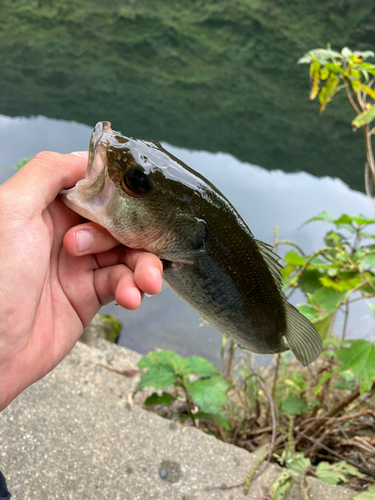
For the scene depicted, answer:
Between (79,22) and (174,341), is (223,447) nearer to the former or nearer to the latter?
(174,341)

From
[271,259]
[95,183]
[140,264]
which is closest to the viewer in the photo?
[95,183]

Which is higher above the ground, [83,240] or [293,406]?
[83,240]

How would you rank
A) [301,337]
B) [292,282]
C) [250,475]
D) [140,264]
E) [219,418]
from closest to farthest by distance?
[140,264]
[301,337]
[250,475]
[292,282]
[219,418]

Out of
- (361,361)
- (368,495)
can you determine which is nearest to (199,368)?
(361,361)

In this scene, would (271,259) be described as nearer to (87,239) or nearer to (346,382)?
(87,239)

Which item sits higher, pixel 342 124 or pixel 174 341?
pixel 342 124

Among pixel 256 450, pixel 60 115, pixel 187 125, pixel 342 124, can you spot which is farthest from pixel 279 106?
pixel 256 450

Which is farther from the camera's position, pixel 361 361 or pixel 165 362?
pixel 165 362
